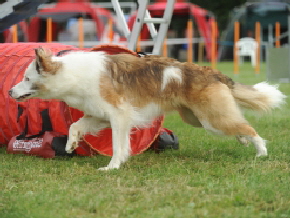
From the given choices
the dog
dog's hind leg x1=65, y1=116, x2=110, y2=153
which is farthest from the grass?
the dog

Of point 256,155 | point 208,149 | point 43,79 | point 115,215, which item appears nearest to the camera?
point 115,215

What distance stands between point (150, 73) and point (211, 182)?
139cm

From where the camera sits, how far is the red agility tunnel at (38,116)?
18.7 ft

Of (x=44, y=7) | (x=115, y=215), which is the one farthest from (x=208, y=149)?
(x=44, y=7)

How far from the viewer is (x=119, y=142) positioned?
5.11 meters

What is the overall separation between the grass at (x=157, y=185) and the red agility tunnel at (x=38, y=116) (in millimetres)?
215

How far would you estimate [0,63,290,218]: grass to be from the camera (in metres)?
3.50

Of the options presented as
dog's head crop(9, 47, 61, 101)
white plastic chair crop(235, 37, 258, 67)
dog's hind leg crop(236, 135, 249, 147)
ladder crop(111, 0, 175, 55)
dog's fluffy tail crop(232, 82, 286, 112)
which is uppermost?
ladder crop(111, 0, 175, 55)

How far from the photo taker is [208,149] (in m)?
5.96

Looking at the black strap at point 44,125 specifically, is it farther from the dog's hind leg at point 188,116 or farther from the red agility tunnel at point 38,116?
the dog's hind leg at point 188,116

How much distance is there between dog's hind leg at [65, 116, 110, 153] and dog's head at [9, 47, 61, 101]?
1.67ft

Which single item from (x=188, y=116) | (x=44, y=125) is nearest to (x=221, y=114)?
(x=188, y=116)

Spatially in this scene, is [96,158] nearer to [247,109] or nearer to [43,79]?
[43,79]

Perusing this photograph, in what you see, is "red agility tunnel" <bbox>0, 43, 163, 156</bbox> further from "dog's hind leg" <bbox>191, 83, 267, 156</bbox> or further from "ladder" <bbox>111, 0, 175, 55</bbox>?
"ladder" <bbox>111, 0, 175, 55</bbox>
